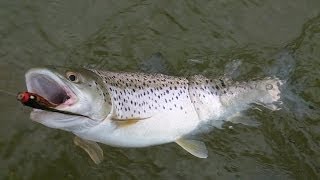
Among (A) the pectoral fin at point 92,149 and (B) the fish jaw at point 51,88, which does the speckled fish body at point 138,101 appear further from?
(A) the pectoral fin at point 92,149

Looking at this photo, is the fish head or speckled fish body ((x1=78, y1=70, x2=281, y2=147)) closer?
the fish head

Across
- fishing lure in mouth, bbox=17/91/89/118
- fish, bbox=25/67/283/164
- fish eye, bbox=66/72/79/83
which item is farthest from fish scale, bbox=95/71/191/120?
fishing lure in mouth, bbox=17/91/89/118

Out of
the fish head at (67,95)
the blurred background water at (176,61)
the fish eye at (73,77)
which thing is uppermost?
the fish eye at (73,77)

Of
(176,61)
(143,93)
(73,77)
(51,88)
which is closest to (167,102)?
(143,93)

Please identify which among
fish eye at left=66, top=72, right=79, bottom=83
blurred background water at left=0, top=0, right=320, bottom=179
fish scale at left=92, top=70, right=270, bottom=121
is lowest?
blurred background water at left=0, top=0, right=320, bottom=179

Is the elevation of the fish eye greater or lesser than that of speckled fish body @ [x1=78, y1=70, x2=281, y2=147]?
greater

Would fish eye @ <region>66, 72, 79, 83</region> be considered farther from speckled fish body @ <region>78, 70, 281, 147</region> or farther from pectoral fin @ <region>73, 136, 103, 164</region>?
pectoral fin @ <region>73, 136, 103, 164</region>

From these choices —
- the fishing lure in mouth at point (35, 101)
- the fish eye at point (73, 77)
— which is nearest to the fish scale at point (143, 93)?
the fish eye at point (73, 77)
